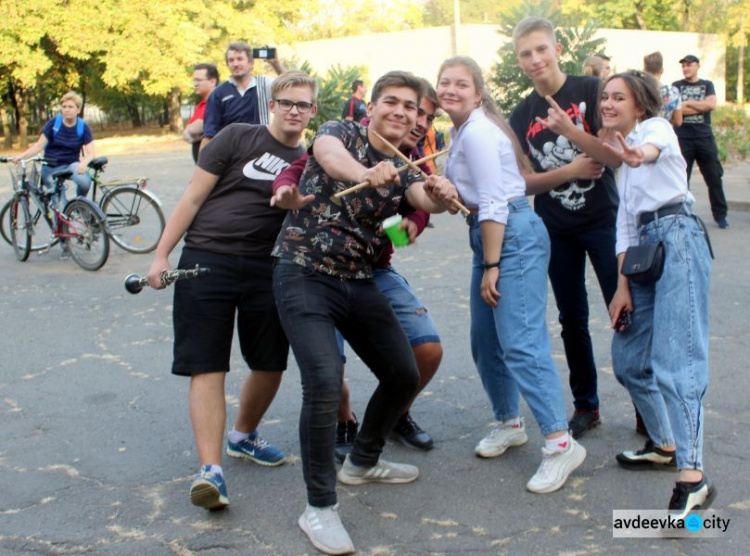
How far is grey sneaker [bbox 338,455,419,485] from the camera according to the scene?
3850mm

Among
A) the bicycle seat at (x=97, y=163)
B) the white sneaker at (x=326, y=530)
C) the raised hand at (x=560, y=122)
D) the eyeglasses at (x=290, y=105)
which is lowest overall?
the white sneaker at (x=326, y=530)

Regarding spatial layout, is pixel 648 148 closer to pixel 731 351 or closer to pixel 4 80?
pixel 731 351

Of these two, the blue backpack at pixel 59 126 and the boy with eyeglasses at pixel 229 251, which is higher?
the blue backpack at pixel 59 126

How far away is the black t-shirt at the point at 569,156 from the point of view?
155 inches

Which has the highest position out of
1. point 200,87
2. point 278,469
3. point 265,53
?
point 265,53

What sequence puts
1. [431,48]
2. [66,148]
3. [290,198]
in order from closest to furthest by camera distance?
[290,198] < [66,148] < [431,48]

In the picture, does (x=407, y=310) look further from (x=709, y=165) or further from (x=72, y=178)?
(x=709, y=165)

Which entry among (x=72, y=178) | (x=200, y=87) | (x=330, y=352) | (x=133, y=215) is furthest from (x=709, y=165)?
(x=330, y=352)

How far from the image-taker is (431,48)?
39000 mm

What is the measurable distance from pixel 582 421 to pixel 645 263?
4.05 feet

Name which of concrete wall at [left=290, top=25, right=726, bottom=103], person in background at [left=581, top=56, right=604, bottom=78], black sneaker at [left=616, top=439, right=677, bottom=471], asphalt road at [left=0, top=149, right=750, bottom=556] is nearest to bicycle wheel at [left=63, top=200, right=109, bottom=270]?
asphalt road at [left=0, top=149, right=750, bottom=556]

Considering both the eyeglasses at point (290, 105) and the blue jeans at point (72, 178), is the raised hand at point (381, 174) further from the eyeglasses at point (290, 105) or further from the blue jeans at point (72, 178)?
the blue jeans at point (72, 178)

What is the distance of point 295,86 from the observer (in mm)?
3746

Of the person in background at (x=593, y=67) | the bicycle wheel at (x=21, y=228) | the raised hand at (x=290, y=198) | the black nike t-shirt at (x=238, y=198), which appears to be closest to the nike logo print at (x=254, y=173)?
the black nike t-shirt at (x=238, y=198)
